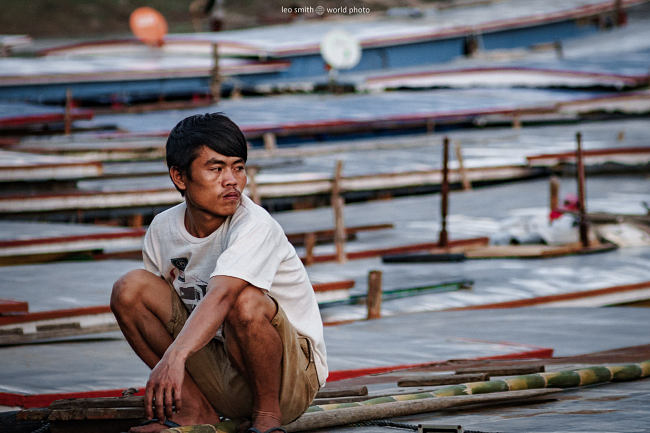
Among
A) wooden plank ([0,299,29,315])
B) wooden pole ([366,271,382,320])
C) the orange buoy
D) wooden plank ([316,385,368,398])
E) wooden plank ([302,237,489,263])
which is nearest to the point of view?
wooden plank ([316,385,368,398])

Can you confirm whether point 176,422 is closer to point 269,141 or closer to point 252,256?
point 252,256

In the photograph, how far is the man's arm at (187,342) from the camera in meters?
2.40

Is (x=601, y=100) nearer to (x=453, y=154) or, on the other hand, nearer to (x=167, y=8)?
(x=453, y=154)

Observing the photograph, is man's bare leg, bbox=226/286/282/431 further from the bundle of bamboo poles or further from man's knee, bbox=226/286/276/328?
the bundle of bamboo poles

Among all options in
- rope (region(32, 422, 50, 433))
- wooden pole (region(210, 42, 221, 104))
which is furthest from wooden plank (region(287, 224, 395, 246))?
rope (region(32, 422, 50, 433))

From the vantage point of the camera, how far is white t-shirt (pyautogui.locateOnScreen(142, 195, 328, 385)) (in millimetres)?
2580

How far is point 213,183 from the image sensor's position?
2.70 meters

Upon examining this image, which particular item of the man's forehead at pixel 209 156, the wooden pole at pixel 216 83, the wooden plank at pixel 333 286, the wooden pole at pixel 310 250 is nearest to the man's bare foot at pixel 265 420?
the man's forehead at pixel 209 156

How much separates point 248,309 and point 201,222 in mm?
346

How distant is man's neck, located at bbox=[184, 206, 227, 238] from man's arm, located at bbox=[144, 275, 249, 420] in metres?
0.25

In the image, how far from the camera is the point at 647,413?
292cm

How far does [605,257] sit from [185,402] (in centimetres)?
660

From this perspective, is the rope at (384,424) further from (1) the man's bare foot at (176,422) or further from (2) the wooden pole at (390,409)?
(1) the man's bare foot at (176,422)

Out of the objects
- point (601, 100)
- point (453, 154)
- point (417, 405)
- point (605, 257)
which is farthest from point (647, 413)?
point (601, 100)
